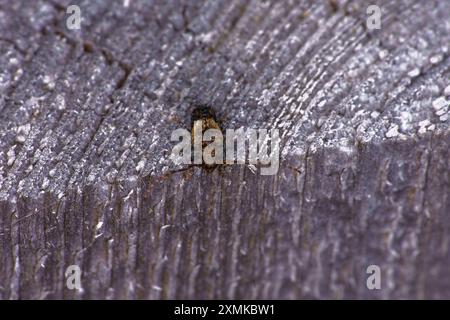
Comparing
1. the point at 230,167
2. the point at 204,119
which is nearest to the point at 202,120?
the point at 204,119

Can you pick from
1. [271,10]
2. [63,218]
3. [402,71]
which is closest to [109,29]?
[271,10]

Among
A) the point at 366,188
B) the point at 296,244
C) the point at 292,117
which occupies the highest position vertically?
the point at 292,117

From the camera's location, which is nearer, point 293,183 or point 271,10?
point 271,10

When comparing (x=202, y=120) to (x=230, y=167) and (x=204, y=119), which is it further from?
(x=230, y=167)

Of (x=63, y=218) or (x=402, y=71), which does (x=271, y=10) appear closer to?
(x=402, y=71)

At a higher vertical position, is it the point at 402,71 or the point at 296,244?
the point at 402,71
